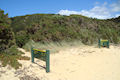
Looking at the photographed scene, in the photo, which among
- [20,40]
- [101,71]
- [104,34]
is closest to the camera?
[101,71]

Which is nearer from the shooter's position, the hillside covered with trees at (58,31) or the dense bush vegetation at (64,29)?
the hillside covered with trees at (58,31)

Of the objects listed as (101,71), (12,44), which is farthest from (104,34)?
(12,44)

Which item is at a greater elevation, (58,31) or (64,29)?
(64,29)

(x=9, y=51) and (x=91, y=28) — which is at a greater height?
(x=91, y=28)

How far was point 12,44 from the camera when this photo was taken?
754 centimetres

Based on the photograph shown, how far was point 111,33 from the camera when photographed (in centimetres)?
1563

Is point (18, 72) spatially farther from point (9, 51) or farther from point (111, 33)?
point (111, 33)

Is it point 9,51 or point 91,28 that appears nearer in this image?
point 9,51

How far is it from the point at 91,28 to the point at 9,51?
11623 millimetres

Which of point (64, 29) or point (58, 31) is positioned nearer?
point (58, 31)

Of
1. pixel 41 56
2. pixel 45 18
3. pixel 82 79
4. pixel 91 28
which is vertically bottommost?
pixel 82 79

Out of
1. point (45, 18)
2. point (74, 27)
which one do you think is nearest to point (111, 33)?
point (74, 27)

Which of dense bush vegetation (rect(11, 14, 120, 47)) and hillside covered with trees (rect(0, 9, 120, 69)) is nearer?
hillside covered with trees (rect(0, 9, 120, 69))

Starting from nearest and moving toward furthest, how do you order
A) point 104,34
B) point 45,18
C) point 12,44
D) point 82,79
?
1. point 82,79
2. point 12,44
3. point 45,18
4. point 104,34
